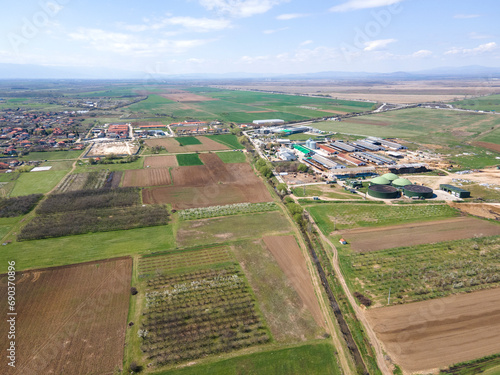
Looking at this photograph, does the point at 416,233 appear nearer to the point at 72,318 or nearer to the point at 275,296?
the point at 275,296

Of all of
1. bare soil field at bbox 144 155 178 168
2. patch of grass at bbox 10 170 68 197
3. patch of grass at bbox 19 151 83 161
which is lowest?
patch of grass at bbox 10 170 68 197

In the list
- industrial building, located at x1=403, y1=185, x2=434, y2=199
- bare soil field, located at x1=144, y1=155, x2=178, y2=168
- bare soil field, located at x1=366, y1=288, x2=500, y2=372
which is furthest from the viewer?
bare soil field, located at x1=144, y1=155, x2=178, y2=168

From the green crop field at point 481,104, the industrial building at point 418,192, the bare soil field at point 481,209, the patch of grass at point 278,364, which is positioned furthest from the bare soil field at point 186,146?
the green crop field at point 481,104

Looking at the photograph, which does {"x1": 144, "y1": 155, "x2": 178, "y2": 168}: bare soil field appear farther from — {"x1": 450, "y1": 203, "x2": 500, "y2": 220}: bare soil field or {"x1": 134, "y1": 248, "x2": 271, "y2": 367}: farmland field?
{"x1": 450, "y1": 203, "x2": 500, "y2": 220}: bare soil field

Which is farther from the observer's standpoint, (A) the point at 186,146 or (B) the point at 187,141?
(B) the point at 187,141

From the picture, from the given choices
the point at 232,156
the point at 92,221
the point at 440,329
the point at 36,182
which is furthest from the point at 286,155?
the point at 440,329

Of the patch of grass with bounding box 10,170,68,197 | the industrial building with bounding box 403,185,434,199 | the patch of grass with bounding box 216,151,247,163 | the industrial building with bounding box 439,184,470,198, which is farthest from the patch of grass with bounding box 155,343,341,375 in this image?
the patch of grass with bounding box 216,151,247,163

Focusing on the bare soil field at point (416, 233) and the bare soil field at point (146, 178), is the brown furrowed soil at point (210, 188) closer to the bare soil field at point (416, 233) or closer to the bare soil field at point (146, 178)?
the bare soil field at point (146, 178)
